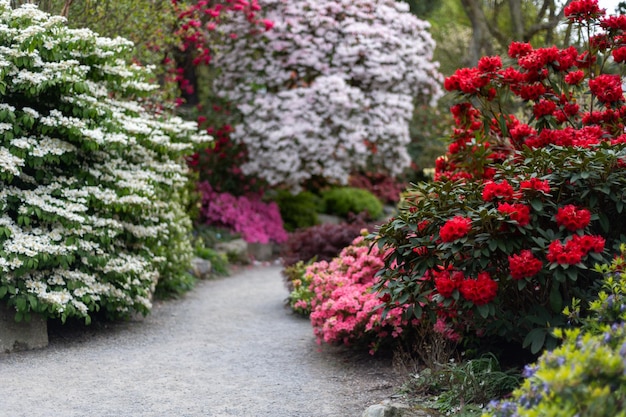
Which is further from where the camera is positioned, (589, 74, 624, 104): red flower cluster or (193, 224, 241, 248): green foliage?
(193, 224, 241, 248): green foliage

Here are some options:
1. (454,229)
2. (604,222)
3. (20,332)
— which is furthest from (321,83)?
(454,229)

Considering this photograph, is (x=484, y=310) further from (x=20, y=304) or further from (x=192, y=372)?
(x=20, y=304)

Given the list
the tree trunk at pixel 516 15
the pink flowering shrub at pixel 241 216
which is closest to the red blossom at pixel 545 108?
the pink flowering shrub at pixel 241 216

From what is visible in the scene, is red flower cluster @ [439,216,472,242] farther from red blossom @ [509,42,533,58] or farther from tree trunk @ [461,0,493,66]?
tree trunk @ [461,0,493,66]

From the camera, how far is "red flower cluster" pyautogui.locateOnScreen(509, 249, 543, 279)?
12.1ft

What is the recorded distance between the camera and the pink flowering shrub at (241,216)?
37.5 ft

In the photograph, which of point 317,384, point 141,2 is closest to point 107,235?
point 317,384

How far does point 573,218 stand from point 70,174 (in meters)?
4.03

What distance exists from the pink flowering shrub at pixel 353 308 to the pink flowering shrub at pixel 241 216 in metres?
5.13

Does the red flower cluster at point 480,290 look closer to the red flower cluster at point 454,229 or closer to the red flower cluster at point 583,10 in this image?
the red flower cluster at point 454,229

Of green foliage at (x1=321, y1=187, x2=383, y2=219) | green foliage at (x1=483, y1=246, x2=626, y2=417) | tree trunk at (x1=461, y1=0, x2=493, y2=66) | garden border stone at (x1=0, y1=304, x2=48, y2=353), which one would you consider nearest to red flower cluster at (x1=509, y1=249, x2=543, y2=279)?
green foliage at (x1=483, y1=246, x2=626, y2=417)

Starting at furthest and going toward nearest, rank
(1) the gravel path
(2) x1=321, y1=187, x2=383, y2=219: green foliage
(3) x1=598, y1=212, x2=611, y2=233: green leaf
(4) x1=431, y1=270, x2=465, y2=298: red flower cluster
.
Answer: (2) x1=321, y1=187, x2=383, y2=219: green foliage
(1) the gravel path
(3) x1=598, y1=212, x2=611, y2=233: green leaf
(4) x1=431, y1=270, x2=465, y2=298: red flower cluster

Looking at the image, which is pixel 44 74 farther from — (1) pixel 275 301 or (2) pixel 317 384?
(1) pixel 275 301

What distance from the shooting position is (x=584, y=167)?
3977mm
